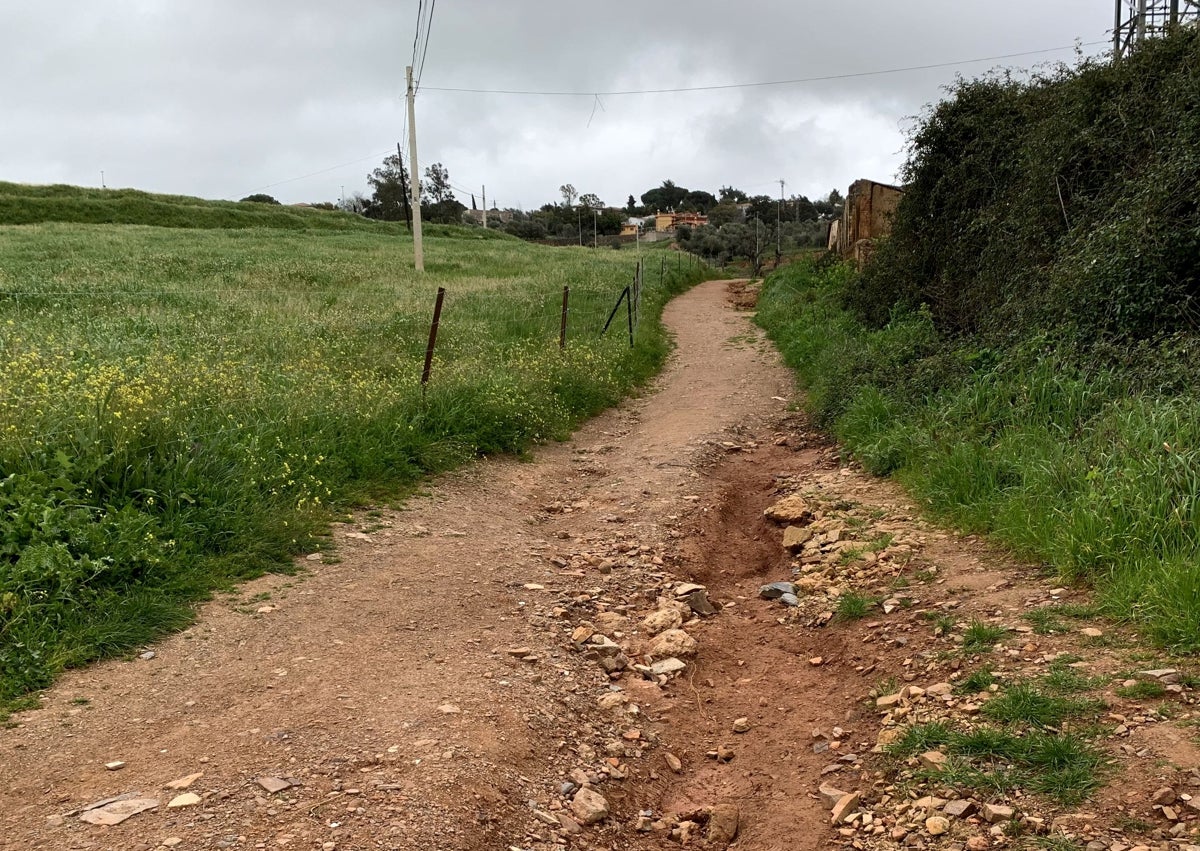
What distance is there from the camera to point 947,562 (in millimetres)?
4840

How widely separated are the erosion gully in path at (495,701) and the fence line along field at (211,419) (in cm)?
38

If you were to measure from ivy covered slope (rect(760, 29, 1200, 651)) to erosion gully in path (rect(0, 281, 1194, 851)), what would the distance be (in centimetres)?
53

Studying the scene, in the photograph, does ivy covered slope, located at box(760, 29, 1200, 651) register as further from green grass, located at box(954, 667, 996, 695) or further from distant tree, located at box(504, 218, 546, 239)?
distant tree, located at box(504, 218, 546, 239)

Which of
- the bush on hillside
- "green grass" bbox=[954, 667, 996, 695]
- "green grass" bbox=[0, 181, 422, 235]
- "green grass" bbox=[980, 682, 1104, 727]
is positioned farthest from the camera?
"green grass" bbox=[0, 181, 422, 235]

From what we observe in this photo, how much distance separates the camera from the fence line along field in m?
4.21

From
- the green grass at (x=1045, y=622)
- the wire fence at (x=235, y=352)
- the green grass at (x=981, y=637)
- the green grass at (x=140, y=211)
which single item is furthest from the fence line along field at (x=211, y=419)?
the green grass at (x=140, y=211)

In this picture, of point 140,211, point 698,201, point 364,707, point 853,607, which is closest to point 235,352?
point 364,707

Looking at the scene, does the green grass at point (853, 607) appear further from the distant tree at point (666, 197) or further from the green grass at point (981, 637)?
the distant tree at point (666, 197)

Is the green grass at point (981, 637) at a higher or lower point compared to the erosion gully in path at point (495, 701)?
higher

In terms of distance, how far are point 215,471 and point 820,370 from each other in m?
7.96

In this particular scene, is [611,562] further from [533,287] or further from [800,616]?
[533,287]

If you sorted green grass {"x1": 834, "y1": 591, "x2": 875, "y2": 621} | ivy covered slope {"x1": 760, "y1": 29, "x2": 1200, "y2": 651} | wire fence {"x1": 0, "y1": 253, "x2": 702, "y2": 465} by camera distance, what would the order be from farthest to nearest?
wire fence {"x1": 0, "y1": 253, "x2": 702, "y2": 465}, green grass {"x1": 834, "y1": 591, "x2": 875, "y2": 621}, ivy covered slope {"x1": 760, "y1": 29, "x2": 1200, "y2": 651}

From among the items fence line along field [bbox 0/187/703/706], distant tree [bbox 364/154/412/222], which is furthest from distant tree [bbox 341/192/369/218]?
fence line along field [bbox 0/187/703/706]

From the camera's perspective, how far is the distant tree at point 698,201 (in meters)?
114
